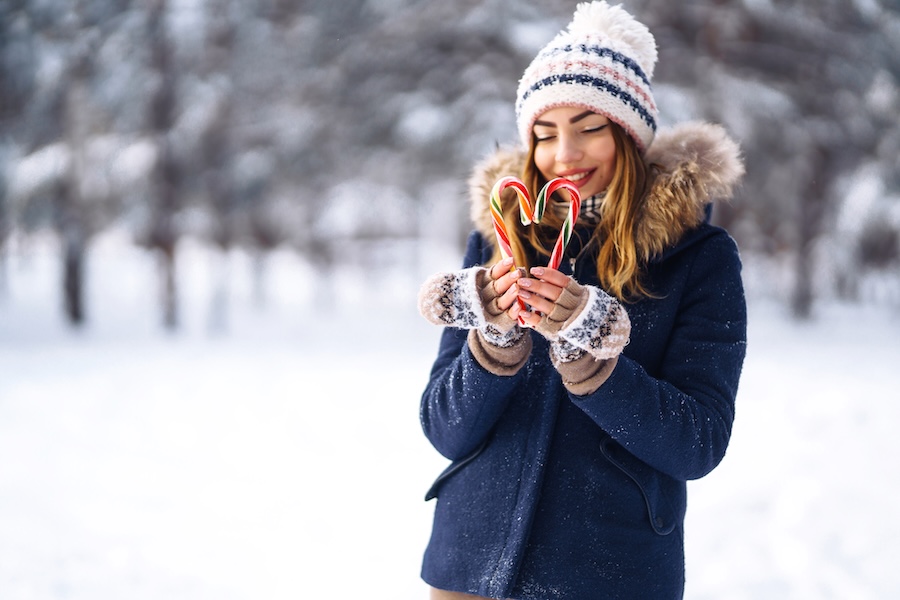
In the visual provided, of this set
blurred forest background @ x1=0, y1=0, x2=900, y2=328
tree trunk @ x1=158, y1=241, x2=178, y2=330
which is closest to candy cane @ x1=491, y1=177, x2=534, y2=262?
blurred forest background @ x1=0, y1=0, x2=900, y2=328

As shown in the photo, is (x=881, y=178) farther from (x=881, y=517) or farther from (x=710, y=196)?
(x=710, y=196)

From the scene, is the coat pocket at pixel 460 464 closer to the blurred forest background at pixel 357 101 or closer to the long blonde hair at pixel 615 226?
the long blonde hair at pixel 615 226

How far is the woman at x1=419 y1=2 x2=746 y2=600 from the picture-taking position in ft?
5.09

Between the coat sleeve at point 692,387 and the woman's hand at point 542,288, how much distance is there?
0.20 metres

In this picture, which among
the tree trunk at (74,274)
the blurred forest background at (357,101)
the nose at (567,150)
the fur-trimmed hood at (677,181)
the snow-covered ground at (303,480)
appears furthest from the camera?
the tree trunk at (74,274)

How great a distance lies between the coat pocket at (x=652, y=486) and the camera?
167 centimetres

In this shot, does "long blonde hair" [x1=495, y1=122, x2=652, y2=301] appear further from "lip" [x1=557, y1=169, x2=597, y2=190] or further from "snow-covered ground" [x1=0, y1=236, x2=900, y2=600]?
"snow-covered ground" [x1=0, y1=236, x2=900, y2=600]

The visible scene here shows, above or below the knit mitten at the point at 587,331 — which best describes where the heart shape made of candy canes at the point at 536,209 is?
above

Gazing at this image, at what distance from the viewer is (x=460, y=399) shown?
1.71m

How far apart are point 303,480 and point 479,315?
4.67 meters

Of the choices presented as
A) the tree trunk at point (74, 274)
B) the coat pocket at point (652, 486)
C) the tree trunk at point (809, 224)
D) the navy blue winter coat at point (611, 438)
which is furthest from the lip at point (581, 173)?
the tree trunk at point (809, 224)

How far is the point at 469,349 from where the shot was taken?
1676 mm

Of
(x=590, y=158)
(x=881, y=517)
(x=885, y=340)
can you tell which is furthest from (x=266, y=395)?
(x=885, y=340)

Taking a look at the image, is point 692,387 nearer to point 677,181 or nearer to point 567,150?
point 677,181
